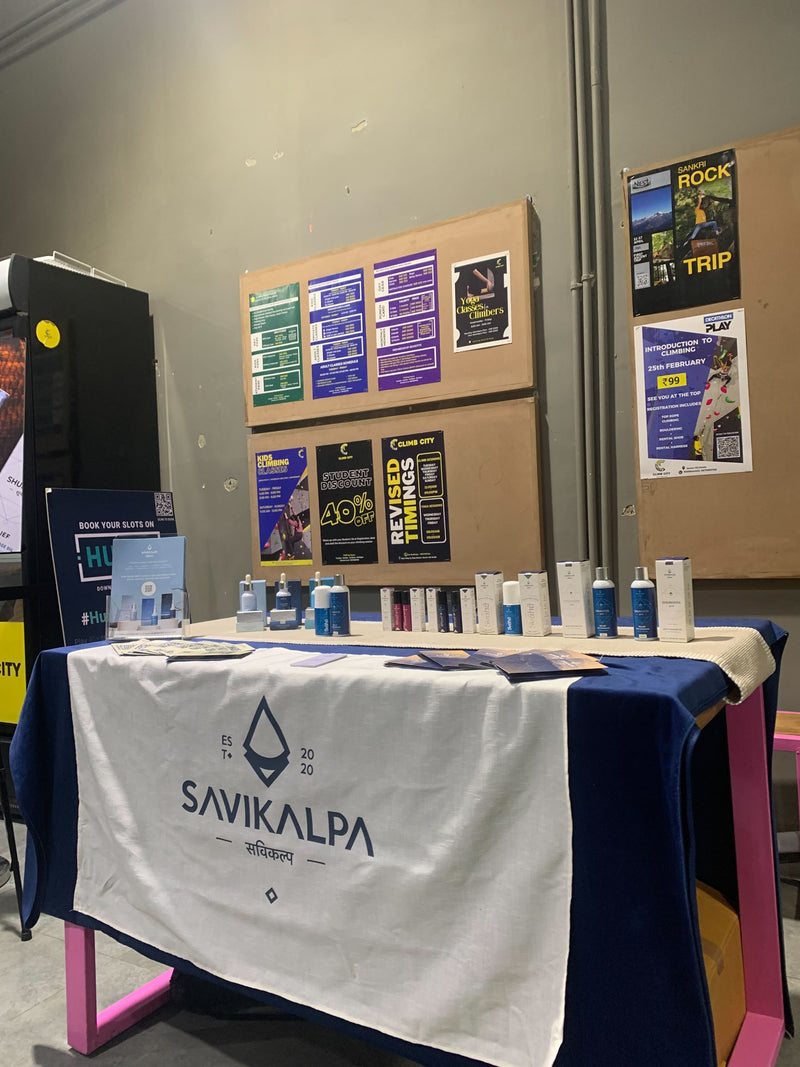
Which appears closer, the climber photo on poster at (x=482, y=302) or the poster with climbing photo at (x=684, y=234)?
the poster with climbing photo at (x=684, y=234)

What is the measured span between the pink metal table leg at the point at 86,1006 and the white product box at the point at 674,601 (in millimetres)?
1384

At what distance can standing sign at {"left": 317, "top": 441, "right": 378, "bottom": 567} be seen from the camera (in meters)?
2.87

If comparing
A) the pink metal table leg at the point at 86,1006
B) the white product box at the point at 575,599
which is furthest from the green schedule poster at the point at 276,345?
the pink metal table leg at the point at 86,1006

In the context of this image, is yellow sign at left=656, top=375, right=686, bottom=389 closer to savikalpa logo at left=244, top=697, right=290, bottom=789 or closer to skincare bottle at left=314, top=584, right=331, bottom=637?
skincare bottle at left=314, top=584, right=331, bottom=637

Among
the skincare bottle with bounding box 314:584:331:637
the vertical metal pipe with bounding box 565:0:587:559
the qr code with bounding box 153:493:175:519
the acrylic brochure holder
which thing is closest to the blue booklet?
the acrylic brochure holder

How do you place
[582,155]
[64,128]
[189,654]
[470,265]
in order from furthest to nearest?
[64,128] < [470,265] < [582,155] < [189,654]

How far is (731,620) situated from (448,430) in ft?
4.13

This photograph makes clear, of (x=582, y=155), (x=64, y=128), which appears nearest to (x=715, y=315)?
(x=582, y=155)

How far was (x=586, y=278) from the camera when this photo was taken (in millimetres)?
2477

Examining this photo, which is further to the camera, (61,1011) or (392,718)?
(61,1011)

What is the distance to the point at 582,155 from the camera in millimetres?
2469

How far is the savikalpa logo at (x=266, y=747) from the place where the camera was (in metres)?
1.38

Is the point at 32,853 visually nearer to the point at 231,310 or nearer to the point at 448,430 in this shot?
the point at 448,430

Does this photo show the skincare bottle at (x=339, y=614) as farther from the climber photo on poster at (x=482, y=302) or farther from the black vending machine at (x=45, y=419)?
the black vending machine at (x=45, y=419)
